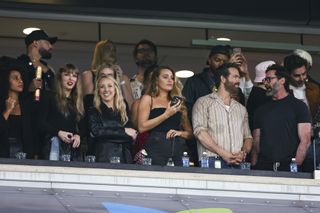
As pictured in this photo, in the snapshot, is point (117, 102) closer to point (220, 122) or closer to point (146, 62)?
point (220, 122)

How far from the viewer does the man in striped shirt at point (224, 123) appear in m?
17.9

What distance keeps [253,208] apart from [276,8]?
5402mm

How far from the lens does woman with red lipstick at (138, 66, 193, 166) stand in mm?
17781

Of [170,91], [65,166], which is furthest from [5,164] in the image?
[170,91]

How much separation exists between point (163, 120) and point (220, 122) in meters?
0.71

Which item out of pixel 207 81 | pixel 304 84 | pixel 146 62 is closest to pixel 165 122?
pixel 207 81

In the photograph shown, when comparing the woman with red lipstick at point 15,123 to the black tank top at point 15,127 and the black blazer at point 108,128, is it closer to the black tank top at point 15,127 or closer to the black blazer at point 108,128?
the black tank top at point 15,127

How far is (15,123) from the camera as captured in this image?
58.3 feet

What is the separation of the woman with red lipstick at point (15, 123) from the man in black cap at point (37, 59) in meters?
0.35

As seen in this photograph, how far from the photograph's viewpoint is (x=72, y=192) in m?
17.4

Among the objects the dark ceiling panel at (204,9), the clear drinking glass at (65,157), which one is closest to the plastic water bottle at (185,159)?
the clear drinking glass at (65,157)

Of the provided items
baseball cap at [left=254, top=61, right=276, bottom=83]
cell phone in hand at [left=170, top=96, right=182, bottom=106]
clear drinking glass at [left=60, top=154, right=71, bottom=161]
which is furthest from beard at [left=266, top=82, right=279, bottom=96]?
clear drinking glass at [left=60, top=154, right=71, bottom=161]

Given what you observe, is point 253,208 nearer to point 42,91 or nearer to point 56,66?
point 42,91

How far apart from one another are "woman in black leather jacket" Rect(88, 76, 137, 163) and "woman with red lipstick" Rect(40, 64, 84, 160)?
0.20m
